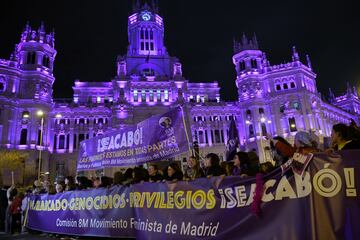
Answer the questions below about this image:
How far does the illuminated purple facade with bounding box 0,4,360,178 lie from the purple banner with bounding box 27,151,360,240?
44.7m

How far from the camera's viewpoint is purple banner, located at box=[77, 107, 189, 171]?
926cm

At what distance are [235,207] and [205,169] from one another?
2.12m

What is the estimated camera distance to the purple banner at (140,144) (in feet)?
30.4

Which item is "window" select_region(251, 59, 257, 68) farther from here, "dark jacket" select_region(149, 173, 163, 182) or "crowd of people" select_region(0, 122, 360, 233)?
"dark jacket" select_region(149, 173, 163, 182)

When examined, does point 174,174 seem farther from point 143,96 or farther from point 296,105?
point 296,105

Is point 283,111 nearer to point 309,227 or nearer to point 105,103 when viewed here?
point 105,103

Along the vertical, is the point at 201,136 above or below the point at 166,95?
below

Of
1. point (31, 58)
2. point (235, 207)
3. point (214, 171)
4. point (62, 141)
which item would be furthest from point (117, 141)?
point (31, 58)

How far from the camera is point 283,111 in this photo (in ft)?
181

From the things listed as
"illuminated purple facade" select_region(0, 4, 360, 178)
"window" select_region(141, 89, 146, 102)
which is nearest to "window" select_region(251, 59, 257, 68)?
"illuminated purple facade" select_region(0, 4, 360, 178)

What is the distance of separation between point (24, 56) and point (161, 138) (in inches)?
2076

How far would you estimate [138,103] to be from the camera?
58.0 metres

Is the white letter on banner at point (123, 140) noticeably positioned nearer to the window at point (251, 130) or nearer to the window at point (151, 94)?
the window at point (251, 130)

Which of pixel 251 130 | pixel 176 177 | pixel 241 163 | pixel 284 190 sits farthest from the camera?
pixel 251 130
